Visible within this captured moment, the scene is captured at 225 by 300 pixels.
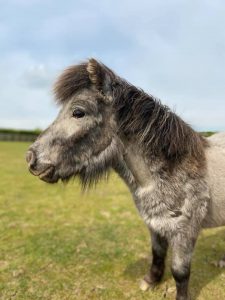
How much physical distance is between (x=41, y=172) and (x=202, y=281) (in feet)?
9.63

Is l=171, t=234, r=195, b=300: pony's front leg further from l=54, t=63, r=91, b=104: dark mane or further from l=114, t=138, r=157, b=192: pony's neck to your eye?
l=54, t=63, r=91, b=104: dark mane

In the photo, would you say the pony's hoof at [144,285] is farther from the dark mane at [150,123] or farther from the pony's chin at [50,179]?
the pony's chin at [50,179]

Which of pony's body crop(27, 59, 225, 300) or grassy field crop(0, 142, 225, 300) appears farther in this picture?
grassy field crop(0, 142, 225, 300)

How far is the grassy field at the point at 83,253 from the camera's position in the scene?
433 cm

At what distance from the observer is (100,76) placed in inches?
125

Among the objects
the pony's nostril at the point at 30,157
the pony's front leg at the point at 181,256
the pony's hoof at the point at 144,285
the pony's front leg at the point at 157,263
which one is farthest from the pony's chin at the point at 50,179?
the pony's hoof at the point at 144,285

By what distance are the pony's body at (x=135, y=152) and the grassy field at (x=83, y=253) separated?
0.83 meters

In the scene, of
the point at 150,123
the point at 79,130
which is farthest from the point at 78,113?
the point at 150,123

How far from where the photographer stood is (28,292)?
4.27 metres

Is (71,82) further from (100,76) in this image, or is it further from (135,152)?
(135,152)

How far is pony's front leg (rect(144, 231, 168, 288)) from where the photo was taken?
4.27 m

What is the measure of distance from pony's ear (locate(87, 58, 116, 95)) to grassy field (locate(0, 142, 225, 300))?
134cm

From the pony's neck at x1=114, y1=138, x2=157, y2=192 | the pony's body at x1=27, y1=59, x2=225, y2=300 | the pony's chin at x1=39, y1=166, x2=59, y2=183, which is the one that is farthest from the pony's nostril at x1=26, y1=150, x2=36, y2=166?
the pony's neck at x1=114, y1=138, x2=157, y2=192

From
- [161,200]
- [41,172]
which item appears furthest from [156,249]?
[41,172]
